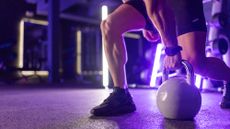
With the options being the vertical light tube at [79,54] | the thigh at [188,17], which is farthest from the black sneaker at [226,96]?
the vertical light tube at [79,54]

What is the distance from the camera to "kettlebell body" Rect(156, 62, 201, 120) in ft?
4.53

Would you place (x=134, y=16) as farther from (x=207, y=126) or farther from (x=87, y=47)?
(x=87, y=47)

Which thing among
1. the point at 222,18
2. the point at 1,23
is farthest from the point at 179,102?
the point at 1,23

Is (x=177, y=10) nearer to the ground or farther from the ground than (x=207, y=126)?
farther from the ground

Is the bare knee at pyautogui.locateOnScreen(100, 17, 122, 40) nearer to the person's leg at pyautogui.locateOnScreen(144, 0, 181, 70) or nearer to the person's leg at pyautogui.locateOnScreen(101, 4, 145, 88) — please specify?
the person's leg at pyautogui.locateOnScreen(101, 4, 145, 88)

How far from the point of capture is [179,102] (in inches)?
54.6

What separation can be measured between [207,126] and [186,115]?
0.16 meters

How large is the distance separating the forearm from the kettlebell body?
0.14 m

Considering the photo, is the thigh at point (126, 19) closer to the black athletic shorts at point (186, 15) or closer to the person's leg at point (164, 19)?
the black athletic shorts at point (186, 15)

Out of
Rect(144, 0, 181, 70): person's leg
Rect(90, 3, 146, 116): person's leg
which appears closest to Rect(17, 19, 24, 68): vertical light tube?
Rect(90, 3, 146, 116): person's leg

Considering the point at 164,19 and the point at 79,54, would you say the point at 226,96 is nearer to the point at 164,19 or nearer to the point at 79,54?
the point at 164,19

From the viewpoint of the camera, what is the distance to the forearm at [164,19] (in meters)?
1.46

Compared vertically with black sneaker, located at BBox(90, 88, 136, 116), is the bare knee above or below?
above

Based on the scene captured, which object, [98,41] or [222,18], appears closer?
[222,18]
